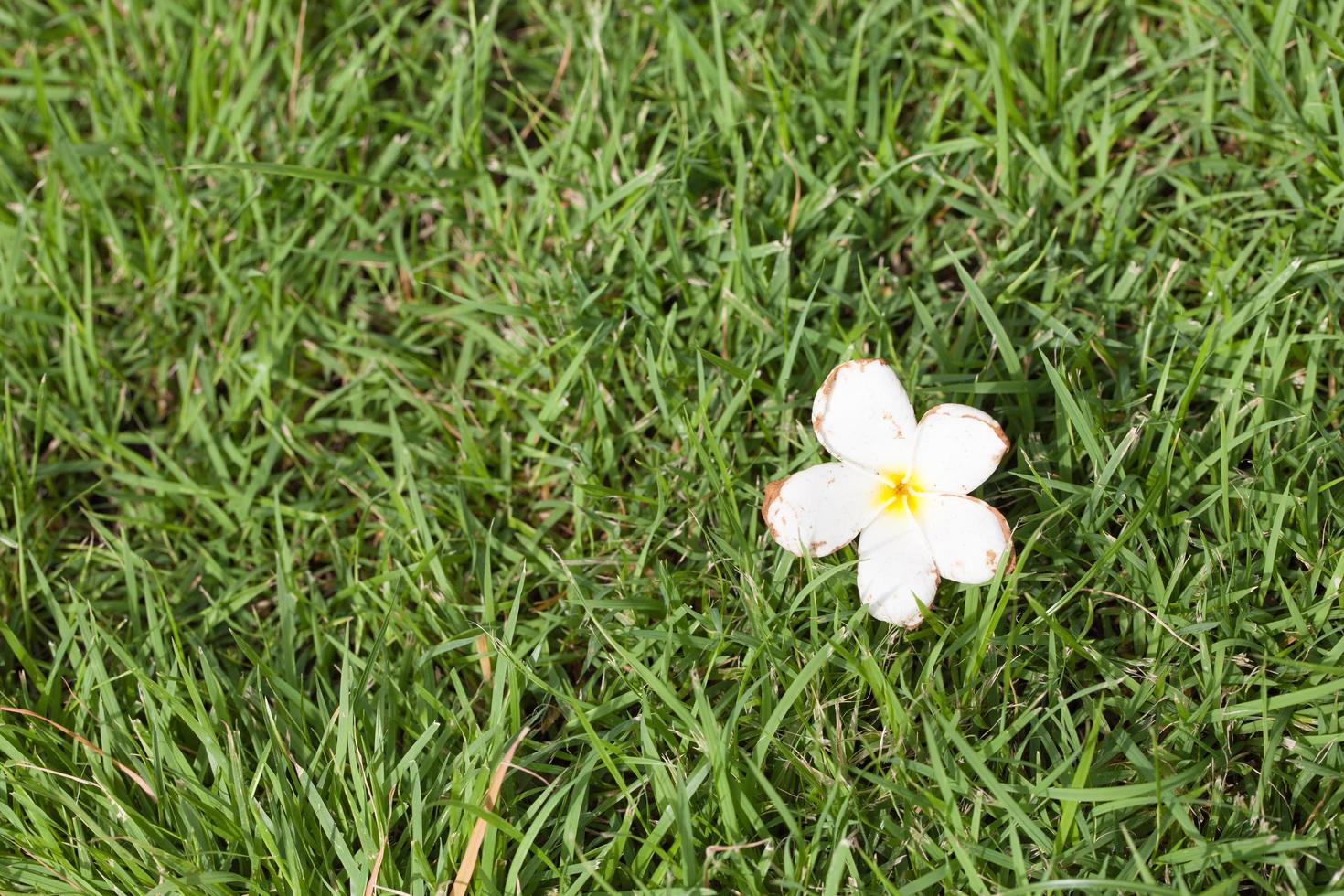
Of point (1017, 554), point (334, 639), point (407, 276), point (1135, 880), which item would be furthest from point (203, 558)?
point (1135, 880)

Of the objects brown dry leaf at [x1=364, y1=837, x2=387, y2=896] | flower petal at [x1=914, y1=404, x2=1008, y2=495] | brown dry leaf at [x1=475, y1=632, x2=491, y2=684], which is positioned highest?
flower petal at [x1=914, y1=404, x2=1008, y2=495]

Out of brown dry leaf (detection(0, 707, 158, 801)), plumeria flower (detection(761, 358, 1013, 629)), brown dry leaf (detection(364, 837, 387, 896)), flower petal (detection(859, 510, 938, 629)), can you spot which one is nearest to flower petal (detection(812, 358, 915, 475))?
plumeria flower (detection(761, 358, 1013, 629))

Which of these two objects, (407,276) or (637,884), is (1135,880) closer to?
(637,884)

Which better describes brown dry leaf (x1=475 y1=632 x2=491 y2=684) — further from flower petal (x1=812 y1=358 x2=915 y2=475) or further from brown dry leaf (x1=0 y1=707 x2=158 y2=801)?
flower petal (x1=812 y1=358 x2=915 y2=475)

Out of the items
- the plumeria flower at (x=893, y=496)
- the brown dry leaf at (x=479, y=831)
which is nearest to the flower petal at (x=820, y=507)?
the plumeria flower at (x=893, y=496)

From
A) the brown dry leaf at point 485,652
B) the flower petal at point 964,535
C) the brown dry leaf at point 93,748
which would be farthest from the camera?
the brown dry leaf at point 485,652

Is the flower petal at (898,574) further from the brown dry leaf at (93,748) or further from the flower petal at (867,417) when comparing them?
the brown dry leaf at (93,748)

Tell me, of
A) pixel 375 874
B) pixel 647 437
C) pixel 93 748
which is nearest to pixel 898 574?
pixel 647 437

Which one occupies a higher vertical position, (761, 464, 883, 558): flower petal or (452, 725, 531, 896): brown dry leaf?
(761, 464, 883, 558): flower petal
